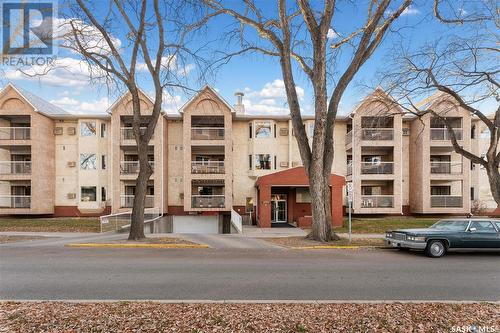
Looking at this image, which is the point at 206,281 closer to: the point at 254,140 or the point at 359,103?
the point at 254,140

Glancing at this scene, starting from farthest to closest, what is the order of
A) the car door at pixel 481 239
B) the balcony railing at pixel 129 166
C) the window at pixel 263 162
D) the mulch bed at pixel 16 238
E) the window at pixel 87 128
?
the window at pixel 87 128
the window at pixel 263 162
the balcony railing at pixel 129 166
the mulch bed at pixel 16 238
the car door at pixel 481 239

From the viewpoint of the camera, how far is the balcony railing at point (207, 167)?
24781mm

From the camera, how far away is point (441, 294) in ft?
20.9

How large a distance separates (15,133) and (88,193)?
768 centimetres

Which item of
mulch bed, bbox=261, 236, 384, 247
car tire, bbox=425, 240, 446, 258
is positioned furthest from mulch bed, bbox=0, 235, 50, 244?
car tire, bbox=425, 240, 446, 258

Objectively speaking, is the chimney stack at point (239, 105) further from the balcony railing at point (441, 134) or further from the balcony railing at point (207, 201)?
the balcony railing at point (441, 134)

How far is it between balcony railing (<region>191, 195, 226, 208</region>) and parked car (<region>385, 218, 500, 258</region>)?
15278 millimetres

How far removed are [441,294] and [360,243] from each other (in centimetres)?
705

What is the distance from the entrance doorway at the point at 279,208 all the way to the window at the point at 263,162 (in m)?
2.60

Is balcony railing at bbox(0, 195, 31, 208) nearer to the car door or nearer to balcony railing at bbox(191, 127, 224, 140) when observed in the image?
balcony railing at bbox(191, 127, 224, 140)

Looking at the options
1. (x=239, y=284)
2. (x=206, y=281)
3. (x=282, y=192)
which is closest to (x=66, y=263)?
(x=206, y=281)

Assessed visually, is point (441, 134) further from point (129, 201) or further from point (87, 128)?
point (87, 128)

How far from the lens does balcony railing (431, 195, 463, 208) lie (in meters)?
24.8

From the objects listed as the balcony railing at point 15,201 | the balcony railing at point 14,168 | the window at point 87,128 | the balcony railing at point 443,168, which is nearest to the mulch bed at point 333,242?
the balcony railing at point 443,168
